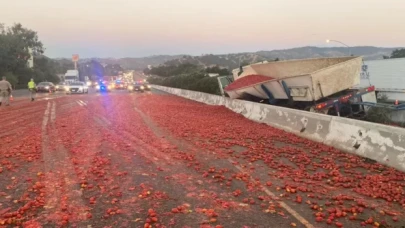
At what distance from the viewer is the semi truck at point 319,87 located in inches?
582

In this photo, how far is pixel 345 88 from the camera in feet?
51.5

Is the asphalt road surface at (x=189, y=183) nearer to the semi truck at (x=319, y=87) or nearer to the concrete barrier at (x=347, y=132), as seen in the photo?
the concrete barrier at (x=347, y=132)

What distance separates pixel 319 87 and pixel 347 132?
5.92m

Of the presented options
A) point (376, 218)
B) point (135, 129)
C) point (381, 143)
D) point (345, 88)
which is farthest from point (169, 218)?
point (345, 88)

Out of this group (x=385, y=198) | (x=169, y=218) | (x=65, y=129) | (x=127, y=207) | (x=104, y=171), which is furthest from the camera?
(x=65, y=129)

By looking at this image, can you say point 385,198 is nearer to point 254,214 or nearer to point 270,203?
point 270,203

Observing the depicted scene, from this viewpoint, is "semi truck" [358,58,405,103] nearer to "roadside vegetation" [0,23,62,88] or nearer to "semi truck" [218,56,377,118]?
"semi truck" [218,56,377,118]

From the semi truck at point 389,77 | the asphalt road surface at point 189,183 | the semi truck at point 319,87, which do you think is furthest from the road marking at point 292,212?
the semi truck at point 389,77

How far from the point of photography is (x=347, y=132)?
9.13 m

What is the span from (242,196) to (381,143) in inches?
153

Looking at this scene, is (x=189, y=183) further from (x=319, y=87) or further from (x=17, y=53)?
(x=17, y=53)

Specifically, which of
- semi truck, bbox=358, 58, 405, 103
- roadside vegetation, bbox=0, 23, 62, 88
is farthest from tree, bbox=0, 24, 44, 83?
semi truck, bbox=358, 58, 405, 103

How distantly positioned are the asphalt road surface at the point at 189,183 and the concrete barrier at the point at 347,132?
280 mm

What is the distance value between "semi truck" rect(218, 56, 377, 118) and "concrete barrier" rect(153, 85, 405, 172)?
6.66 ft
